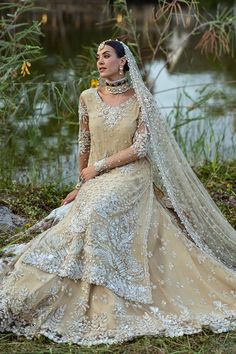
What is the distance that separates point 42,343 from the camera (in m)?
3.51

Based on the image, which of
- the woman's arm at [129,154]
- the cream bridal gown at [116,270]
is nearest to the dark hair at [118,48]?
the cream bridal gown at [116,270]

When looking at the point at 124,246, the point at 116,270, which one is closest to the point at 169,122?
the point at 124,246

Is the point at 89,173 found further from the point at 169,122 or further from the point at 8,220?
the point at 169,122

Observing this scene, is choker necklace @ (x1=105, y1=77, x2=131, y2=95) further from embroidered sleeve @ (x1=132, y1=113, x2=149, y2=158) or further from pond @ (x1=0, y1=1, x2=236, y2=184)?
pond @ (x1=0, y1=1, x2=236, y2=184)

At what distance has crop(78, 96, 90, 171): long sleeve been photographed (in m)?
4.18

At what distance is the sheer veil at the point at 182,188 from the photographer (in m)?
4.06

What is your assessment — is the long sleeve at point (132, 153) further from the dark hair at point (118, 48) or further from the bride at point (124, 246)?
the dark hair at point (118, 48)

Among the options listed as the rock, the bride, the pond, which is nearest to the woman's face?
the bride

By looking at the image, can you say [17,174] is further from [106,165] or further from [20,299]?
[20,299]

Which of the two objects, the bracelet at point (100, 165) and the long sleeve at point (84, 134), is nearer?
the bracelet at point (100, 165)

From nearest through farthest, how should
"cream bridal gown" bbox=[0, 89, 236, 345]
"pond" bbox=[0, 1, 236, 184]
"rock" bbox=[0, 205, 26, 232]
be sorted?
1. "cream bridal gown" bbox=[0, 89, 236, 345]
2. "rock" bbox=[0, 205, 26, 232]
3. "pond" bbox=[0, 1, 236, 184]

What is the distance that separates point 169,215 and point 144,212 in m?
0.20

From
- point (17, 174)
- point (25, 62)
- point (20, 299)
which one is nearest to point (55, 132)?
point (17, 174)

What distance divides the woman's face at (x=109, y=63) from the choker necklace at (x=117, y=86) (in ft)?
0.11
